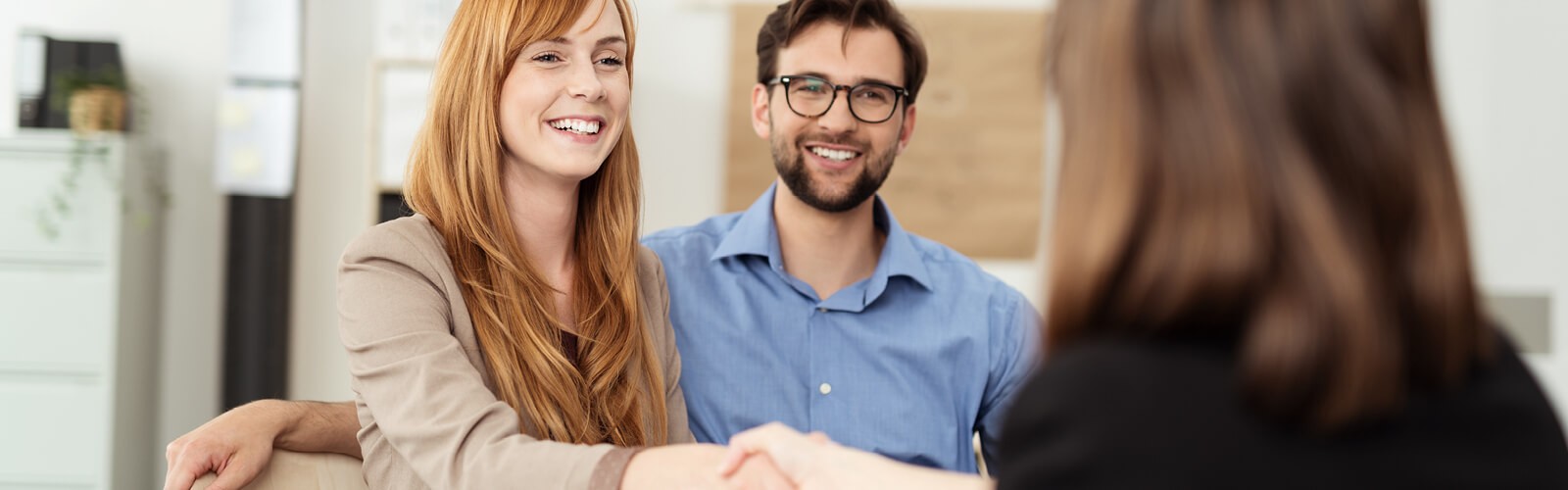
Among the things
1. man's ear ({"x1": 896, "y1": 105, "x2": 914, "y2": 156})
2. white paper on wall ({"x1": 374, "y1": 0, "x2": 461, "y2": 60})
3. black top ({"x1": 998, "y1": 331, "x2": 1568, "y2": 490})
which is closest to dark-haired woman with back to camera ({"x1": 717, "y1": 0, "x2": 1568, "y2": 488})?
black top ({"x1": 998, "y1": 331, "x2": 1568, "y2": 490})

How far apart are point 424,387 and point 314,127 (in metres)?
3.37

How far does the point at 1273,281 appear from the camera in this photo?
83 cm

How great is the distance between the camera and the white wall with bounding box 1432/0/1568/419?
3.83m

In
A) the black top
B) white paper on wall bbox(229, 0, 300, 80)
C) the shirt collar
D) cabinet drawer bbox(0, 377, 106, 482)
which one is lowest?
cabinet drawer bbox(0, 377, 106, 482)

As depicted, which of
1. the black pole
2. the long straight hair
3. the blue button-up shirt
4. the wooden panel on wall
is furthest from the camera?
the wooden panel on wall

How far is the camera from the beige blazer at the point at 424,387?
58.0 inches

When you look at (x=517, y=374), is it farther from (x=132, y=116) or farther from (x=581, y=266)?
(x=132, y=116)

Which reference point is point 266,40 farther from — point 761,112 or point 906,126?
point 906,126

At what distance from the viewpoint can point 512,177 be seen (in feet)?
6.30

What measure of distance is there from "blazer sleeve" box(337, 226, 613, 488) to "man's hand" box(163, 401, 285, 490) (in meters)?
0.15

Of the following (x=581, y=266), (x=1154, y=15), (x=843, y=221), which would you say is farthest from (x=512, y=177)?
(x=1154, y=15)

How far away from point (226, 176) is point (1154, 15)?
13.6ft

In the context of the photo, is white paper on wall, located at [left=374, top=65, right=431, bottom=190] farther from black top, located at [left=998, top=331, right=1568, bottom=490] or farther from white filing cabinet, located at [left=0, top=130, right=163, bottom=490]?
black top, located at [left=998, top=331, right=1568, bottom=490]

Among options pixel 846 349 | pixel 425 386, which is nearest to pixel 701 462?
pixel 425 386
